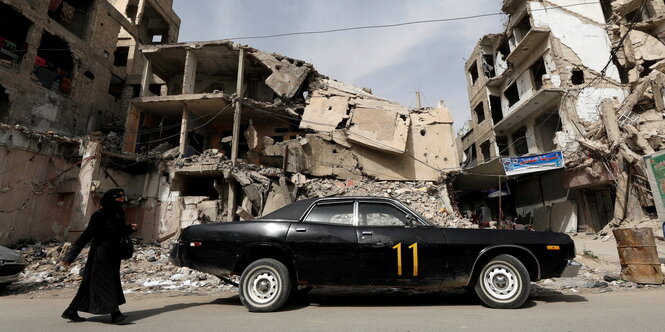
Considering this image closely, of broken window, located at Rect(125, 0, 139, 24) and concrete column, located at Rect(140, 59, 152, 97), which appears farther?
broken window, located at Rect(125, 0, 139, 24)

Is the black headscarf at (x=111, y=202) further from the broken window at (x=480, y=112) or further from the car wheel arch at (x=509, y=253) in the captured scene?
the broken window at (x=480, y=112)

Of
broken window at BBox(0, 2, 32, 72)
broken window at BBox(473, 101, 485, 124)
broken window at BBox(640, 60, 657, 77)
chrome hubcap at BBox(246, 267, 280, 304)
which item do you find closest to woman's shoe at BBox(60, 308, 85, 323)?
chrome hubcap at BBox(246, 267, 280, 304)

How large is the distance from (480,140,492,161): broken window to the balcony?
5.73 metres

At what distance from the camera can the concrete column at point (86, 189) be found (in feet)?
38.8

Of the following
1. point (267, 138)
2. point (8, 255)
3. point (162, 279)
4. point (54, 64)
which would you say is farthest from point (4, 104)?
point (162, 279)

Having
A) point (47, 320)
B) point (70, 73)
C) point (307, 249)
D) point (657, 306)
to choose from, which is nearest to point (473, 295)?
point (657, 306)

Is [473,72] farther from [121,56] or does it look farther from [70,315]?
[121,56]

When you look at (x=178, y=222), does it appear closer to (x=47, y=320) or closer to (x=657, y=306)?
(x=47, y=320)

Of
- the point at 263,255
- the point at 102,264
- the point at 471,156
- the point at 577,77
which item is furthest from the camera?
the point at 471,156

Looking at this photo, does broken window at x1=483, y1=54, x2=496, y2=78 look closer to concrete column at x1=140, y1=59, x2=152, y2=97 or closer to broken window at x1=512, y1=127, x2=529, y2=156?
broken window at x1=512, y1=127, x2=529, y2=156

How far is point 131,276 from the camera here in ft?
26.4

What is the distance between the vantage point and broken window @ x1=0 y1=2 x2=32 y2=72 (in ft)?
50.8

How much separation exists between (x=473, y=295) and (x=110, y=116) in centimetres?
2420

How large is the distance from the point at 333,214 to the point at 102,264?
280 cm
